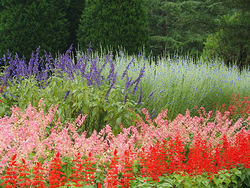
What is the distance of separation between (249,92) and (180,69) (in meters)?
2.42

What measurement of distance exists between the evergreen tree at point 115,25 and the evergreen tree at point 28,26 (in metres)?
1.23

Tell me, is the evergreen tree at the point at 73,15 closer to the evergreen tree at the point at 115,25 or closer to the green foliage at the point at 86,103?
the evergreen tree at the point at 115,25

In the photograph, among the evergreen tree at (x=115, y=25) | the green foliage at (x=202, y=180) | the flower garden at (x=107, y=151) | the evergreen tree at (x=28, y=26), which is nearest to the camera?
the flower garden at (x=107, y=151)

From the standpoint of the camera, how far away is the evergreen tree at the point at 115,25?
9648 millimetres

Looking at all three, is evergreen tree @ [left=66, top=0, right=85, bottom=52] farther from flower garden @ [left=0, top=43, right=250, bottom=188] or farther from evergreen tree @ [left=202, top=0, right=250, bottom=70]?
flower garden @ [left=0, top=43, right=250, bottom=188]

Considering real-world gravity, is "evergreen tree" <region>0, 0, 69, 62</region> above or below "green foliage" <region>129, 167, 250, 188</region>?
above

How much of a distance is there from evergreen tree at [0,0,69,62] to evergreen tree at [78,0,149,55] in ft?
4.02

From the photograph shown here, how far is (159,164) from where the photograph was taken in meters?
2.40

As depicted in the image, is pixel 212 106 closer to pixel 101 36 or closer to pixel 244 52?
pixel 101 36

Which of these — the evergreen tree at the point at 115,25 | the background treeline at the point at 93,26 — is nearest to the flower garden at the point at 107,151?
the background treeline at the point at 93,26

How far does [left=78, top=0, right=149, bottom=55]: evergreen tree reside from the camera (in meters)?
9.65

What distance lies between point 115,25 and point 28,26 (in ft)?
9.84

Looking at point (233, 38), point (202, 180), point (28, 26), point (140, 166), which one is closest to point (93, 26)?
point (28, 26)

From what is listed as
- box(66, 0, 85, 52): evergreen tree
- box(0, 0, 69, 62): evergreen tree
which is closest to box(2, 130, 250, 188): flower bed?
box(0, 0, 69, 62): evergreen tree
